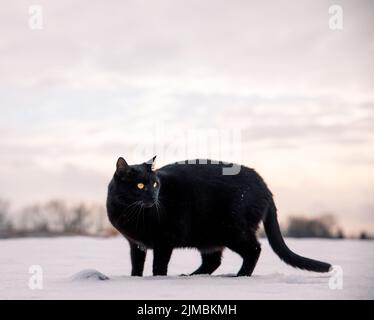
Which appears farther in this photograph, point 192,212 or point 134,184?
point 192,212

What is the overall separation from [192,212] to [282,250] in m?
1.16

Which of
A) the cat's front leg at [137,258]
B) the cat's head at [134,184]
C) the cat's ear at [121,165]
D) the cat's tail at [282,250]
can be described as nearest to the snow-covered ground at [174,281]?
the cat's tail at [282,250]

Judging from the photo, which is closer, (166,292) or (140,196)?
(166,292)

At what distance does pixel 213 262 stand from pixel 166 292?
230cm

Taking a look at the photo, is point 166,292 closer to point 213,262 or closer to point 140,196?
point 140,196

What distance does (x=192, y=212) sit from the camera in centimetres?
663

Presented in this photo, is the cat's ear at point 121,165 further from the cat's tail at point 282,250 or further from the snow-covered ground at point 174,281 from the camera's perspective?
the cat's tail at point 282,250

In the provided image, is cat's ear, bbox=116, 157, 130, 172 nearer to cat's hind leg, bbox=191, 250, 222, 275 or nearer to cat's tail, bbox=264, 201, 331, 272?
cat's hind leg, bbox=191, 250, 222, 275

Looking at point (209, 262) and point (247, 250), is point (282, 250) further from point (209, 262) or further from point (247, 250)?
point (209, 262)

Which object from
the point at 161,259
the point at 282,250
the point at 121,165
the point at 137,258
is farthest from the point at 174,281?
the point at 282,250

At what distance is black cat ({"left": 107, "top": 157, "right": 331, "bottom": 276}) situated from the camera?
253 inches

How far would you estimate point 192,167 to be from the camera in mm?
7051

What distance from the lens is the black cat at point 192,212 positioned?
6422 mm
